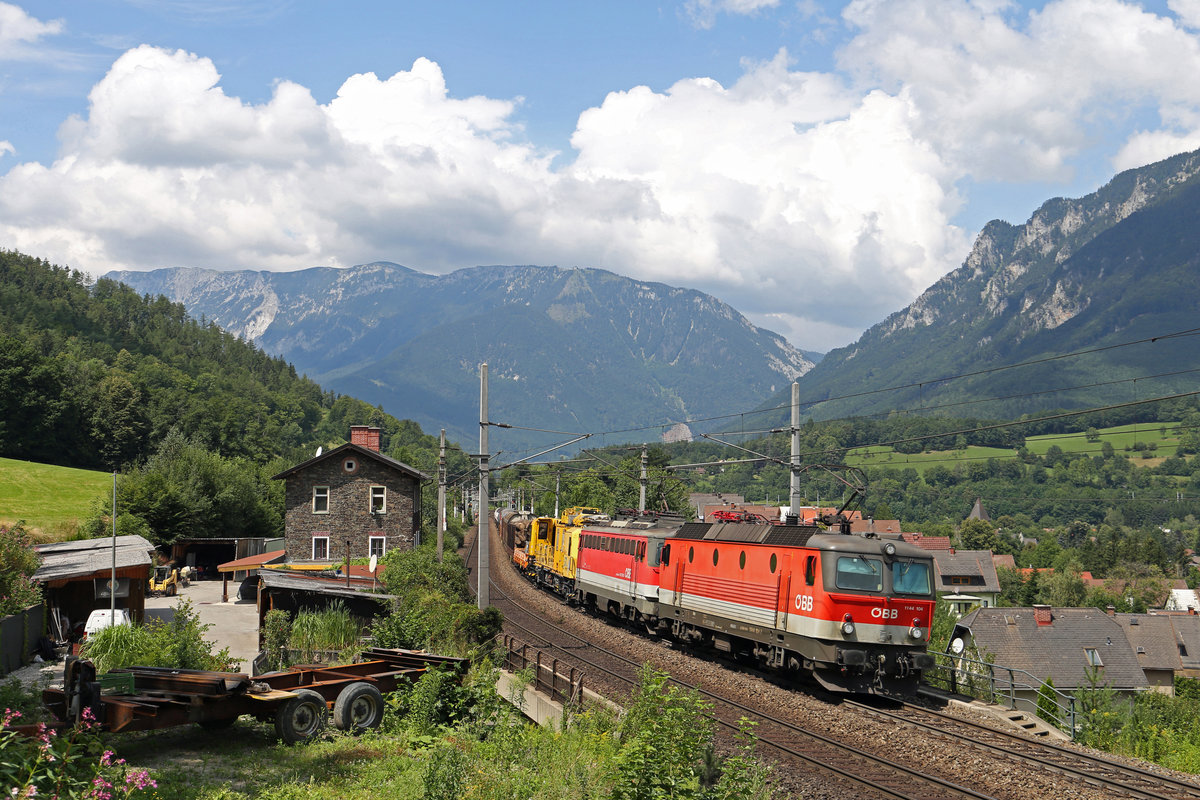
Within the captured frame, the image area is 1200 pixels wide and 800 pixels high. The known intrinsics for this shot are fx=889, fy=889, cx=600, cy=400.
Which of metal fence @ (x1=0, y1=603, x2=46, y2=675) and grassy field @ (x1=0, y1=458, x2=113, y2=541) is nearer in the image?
metal fence @ (x1=0, y1=603, x2=46, y2=675)

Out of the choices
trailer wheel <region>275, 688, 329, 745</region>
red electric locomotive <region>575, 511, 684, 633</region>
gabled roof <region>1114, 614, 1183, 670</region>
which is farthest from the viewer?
gabled roof <region>1114, 614, 1183, 670</region>

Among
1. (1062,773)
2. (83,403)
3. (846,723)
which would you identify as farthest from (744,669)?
(83,403)

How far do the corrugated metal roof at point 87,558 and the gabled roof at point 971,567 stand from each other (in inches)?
3217

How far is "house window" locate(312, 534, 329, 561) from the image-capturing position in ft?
168

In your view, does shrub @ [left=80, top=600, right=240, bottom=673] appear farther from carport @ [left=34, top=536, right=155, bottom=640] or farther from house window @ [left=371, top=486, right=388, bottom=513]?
house window @ [left=371, top=486, right=388, bottom=513]

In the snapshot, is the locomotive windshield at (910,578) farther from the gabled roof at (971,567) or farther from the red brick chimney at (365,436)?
the gabled roof at (971,567)

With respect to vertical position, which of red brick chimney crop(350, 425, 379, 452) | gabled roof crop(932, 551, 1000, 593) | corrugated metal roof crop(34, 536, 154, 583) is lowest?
gabled roof crop(932, 551, 1000, 593)

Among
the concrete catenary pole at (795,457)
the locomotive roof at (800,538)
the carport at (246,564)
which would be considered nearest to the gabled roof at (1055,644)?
the concrete catenary pole at (795,457)

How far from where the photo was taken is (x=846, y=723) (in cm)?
1777

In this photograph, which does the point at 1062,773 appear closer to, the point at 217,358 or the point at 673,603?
the point at 673,603

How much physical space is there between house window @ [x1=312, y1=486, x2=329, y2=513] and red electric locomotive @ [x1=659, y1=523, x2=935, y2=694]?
113ft

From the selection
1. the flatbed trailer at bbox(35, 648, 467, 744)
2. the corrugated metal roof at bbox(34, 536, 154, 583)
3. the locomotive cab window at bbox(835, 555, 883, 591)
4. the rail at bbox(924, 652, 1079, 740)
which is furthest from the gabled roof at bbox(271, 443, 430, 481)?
the locomotive cab window at bbox(835, 555, 883, 591)

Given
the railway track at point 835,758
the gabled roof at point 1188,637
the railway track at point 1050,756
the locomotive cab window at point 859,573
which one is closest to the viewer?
the railway track at point 1050,756

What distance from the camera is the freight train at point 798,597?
1925 centimetres
